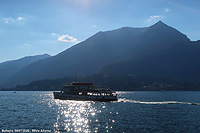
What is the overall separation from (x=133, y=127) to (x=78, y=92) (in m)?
71.1

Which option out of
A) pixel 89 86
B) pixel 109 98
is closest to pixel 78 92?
pixel 89 86

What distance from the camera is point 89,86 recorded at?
112 metres

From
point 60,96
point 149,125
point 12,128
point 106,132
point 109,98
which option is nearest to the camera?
point 106,132

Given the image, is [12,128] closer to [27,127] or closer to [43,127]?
[27,127]

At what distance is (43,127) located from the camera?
144ft

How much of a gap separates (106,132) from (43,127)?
15.5m

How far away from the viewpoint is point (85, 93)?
113 meters

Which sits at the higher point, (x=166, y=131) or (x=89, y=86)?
(x=89, y=86)

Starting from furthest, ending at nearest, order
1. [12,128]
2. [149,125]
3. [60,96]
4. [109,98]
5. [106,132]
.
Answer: [60,96] → [109,98] → [149,125] → [12,128] → [106,132]

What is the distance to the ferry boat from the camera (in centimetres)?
10844

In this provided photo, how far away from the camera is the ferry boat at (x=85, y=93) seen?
108438 mm

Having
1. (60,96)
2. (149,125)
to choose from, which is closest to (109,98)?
(60,96)

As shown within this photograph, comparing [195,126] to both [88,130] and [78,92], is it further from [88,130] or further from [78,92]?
[78,92]

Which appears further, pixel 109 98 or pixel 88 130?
pixel 109 98
